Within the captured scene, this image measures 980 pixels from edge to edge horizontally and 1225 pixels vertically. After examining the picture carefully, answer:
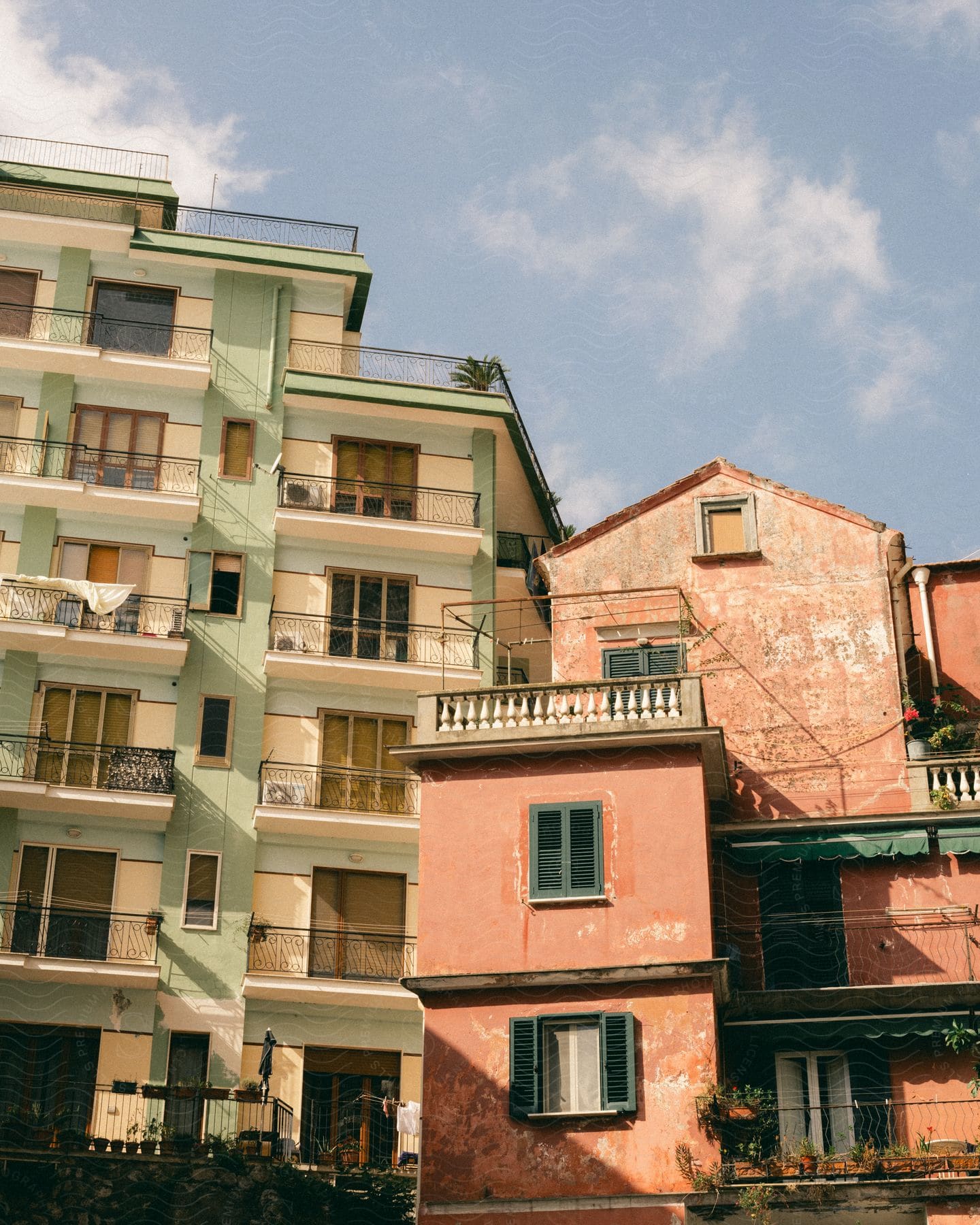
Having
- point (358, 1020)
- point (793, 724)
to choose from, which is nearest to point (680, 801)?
point (793, 724)

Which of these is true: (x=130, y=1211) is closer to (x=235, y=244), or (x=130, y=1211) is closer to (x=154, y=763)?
(x=154, y=763)

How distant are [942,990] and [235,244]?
77.8 ft

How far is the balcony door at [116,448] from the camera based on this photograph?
38.6 m

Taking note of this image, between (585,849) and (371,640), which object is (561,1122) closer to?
(585,849)

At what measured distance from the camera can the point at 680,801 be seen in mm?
28750

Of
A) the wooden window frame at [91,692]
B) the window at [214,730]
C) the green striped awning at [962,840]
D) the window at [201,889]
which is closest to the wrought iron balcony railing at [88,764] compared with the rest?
the wooden window frame at [91,692]

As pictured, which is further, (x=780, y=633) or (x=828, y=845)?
(x=780, y=633)

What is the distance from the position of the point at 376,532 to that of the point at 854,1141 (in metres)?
17.3


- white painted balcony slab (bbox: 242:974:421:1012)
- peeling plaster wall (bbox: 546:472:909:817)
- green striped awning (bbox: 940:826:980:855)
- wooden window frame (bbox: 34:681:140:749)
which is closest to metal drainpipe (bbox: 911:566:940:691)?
peeling plaster wall (bbox: 546:472:909:817)

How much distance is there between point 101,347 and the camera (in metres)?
39.4

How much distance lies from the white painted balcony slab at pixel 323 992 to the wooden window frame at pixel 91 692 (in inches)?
231

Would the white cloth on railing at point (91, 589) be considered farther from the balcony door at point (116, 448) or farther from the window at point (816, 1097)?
the window at point (816, 1097)

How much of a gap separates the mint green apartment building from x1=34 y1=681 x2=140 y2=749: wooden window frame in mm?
60

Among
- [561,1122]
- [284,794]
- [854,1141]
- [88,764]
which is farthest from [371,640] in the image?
[854,1141]
